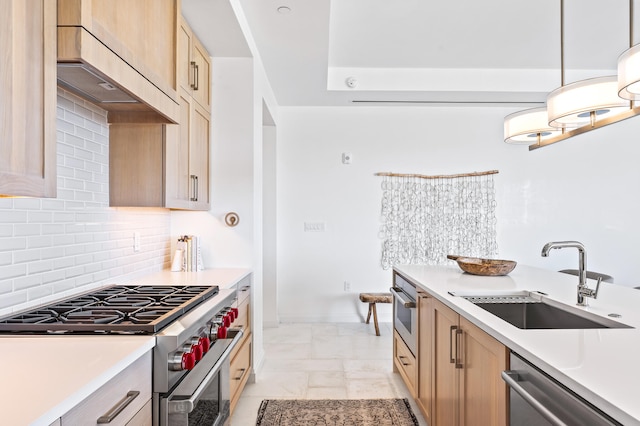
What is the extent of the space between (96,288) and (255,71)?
6.47 ft

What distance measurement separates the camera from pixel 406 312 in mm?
2641

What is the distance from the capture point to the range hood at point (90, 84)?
4.19 ft

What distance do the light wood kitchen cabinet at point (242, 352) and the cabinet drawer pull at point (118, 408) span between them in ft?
3.76

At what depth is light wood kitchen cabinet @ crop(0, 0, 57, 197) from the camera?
94 cm

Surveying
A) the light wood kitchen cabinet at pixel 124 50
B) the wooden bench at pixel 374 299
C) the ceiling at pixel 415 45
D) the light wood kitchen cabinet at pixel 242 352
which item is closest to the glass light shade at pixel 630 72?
the ceiling at pixel 415 45

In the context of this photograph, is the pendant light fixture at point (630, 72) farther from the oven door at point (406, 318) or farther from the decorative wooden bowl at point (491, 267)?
the oven door at point (406, 318)

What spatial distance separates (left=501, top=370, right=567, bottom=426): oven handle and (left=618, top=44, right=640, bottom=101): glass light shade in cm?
120

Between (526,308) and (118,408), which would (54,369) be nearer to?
(118,408)

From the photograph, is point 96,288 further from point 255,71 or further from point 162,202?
point 255,71

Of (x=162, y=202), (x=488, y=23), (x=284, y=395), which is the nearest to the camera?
(x=162, y=202)

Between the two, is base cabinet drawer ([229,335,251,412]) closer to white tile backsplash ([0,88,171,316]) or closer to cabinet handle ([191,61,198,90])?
white tile backsplash ([0,88,171,316])

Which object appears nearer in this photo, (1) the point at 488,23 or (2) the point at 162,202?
(2) the point at 162,202

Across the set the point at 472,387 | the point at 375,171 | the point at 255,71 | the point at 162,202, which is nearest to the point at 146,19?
the point at 162,202

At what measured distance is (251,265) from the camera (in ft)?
9.53
